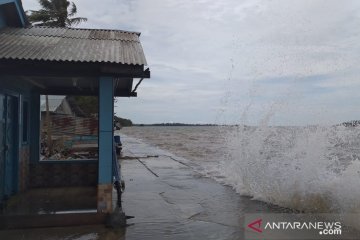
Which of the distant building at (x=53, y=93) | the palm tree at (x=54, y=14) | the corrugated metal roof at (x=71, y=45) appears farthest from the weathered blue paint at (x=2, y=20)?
the palm tree at (x=54, y=14)

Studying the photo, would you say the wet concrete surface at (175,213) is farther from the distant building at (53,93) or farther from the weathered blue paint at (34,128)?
the weathered blue paint at (34,128)

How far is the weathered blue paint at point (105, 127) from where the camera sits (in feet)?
23.0

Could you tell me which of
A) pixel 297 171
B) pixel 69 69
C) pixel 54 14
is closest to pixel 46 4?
pixel 54 14

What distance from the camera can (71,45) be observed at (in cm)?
804

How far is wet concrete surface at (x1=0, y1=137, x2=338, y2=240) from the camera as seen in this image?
6715 mm

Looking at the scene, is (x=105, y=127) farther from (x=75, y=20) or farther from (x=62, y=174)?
(x=75, y=20)

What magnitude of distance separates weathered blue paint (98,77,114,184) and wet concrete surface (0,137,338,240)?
1.02 m

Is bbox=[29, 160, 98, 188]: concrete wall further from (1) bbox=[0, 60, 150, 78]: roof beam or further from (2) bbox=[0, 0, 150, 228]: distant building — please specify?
(1) bbox=[0, 60, 150, 78]: roof beam

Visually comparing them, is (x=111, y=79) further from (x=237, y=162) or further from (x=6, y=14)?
(x=237, y=162)

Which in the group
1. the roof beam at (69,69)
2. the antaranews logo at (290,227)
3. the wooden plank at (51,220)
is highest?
the roof beam at (69,69)

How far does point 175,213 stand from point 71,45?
4.14m

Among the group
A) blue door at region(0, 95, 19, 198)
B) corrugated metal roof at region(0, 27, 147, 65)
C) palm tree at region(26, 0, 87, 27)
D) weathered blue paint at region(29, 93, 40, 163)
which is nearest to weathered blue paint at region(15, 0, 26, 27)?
corrugated metal roof at region(0, 27, 147, 65)

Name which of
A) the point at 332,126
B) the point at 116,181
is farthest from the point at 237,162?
the point at 116,181

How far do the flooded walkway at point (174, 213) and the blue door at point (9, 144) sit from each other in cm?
199
